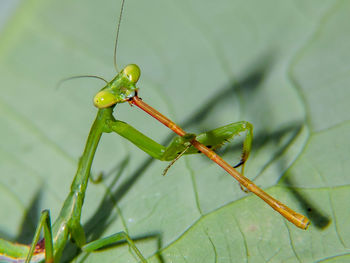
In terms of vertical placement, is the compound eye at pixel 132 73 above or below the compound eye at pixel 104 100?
above

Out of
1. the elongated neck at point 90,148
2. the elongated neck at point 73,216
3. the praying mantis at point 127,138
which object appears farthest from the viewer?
the elongated neck at point 73,216

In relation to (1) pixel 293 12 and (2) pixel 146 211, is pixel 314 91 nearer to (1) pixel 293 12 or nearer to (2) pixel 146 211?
(1) pixel 293 12

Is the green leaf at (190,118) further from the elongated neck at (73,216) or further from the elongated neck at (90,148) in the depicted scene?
the elongated neck at (90,148)

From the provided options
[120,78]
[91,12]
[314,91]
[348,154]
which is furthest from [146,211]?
[91,12]

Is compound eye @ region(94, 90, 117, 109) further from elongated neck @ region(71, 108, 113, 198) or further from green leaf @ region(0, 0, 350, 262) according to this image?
green leaf @ region(0, 0, 350, 262)

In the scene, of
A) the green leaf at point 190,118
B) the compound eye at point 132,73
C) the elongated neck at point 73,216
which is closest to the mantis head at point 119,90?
the compound eye at point 132,73

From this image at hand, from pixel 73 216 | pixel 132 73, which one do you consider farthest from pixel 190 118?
pixel 73 216

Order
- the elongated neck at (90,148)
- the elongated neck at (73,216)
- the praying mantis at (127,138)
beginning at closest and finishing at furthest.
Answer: the praying mantis at (127,138) → the elongated neck at (90,148) → the elongated neck at (73,216)

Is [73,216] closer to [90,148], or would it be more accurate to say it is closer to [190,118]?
[90,148]
